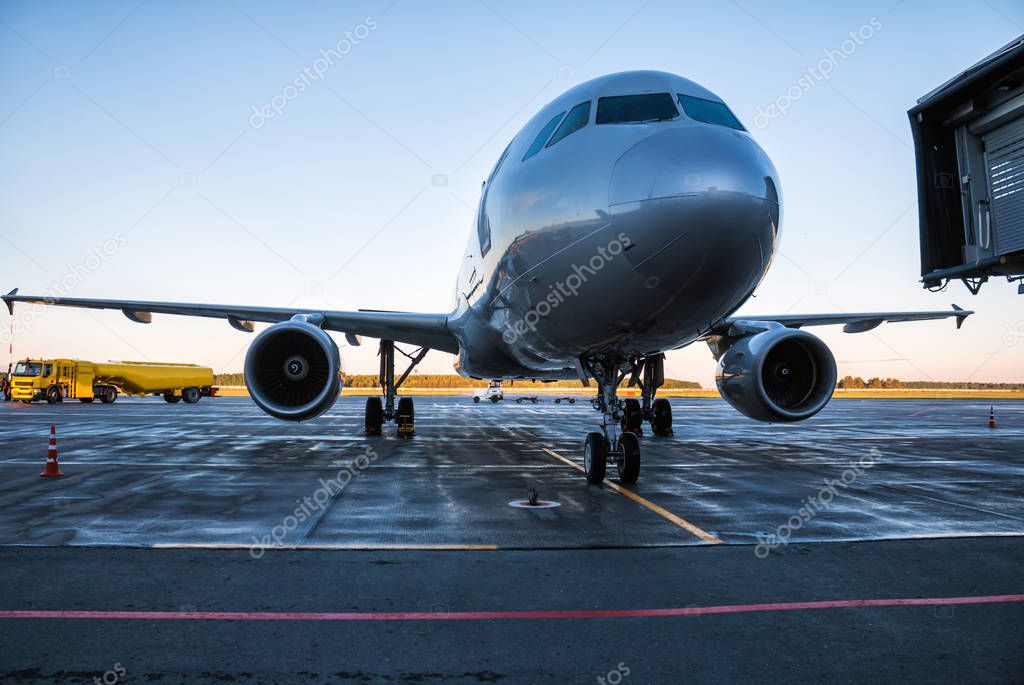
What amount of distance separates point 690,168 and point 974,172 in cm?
412

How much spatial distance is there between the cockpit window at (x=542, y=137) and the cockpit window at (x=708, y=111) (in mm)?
1319

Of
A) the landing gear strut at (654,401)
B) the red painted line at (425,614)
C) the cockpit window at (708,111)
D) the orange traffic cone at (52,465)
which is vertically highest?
the cockpit window at (708,111)

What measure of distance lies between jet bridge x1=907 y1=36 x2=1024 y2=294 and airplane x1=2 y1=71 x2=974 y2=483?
→ 2144 mm

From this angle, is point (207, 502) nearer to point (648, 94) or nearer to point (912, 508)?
point (648, 94)

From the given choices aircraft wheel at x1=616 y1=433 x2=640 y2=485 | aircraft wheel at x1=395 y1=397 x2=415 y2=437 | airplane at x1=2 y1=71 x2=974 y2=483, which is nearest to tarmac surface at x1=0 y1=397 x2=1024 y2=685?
aircraft wheel at x1=616 y1=433 x2=640 y2=485

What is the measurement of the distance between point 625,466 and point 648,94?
14.3 ft

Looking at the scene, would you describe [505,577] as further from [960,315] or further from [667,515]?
[960,315]

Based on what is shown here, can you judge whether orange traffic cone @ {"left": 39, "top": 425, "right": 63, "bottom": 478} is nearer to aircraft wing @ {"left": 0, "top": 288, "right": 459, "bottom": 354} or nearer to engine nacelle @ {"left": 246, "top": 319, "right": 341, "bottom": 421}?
engine nacelle @ {"left": 246, "top": 319, "right": 341, "bottom": 421}

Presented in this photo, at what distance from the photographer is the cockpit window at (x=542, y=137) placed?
7500 millimetres

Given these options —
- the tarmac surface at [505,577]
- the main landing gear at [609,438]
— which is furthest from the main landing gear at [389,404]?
the main landing gear at [609,438]

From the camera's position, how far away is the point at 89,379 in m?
40.7

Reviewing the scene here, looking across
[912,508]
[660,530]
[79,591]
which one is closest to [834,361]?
[912,508]

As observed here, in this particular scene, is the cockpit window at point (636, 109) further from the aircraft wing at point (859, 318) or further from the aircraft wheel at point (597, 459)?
the aircraft wing at point (859, 318)

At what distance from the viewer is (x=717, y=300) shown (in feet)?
21.4
